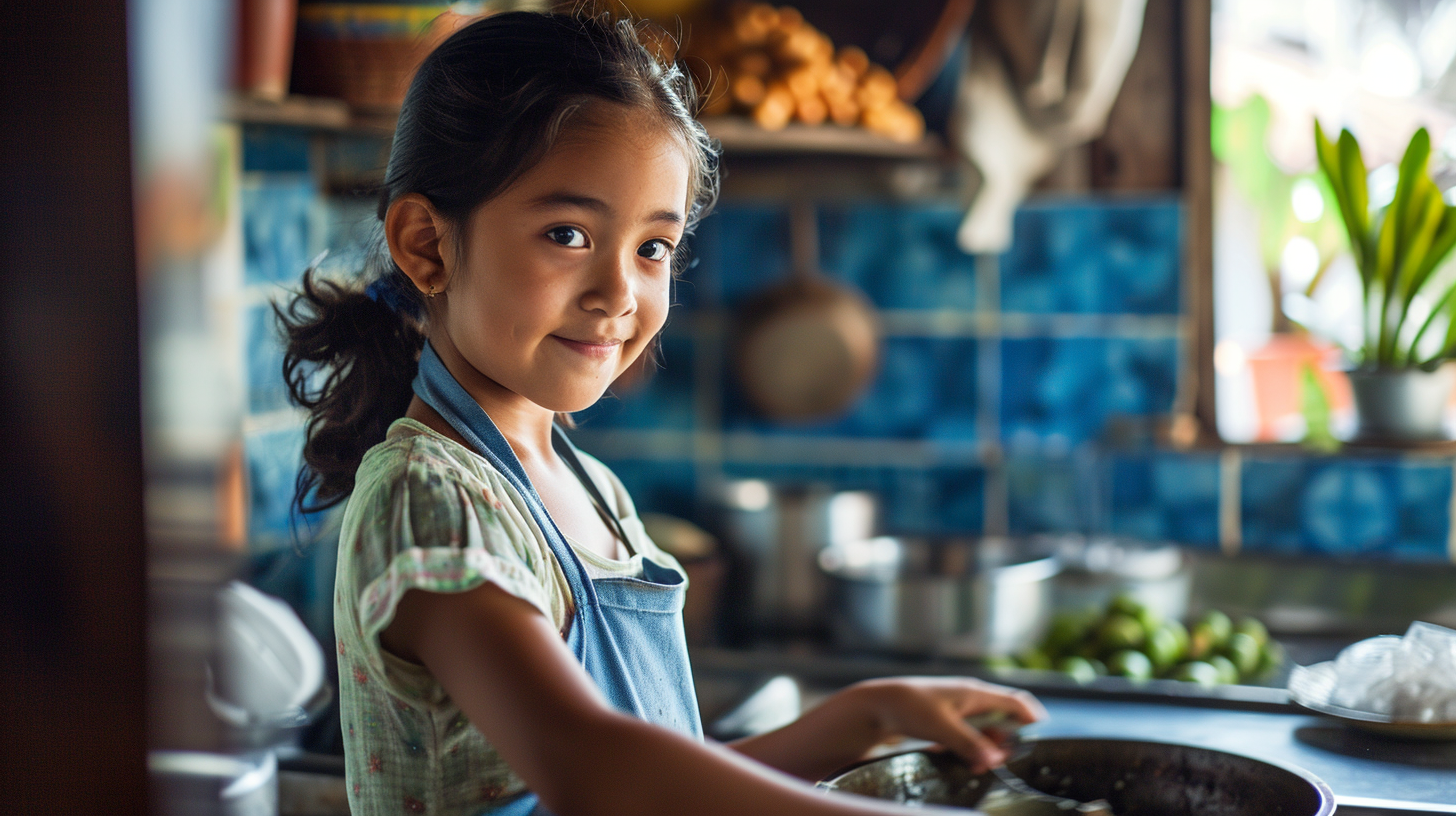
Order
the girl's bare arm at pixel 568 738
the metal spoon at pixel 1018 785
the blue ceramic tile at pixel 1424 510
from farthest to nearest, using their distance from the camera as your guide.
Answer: the blue ceramic tile at pixel 1424 510 → the metal spoon at pixel 1018 785 → the girl's bare arm at pixel 568 738

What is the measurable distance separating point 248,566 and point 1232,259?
169 cm

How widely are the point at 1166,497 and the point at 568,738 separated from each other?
1.79 metres

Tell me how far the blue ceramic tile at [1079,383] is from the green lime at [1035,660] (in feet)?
2.11

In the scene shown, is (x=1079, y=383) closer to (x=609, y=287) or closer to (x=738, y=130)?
(x=738, y=130)

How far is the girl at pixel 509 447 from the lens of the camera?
1.87 ft

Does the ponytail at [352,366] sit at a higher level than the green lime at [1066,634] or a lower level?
higher

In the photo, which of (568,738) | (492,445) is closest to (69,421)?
(492,445)

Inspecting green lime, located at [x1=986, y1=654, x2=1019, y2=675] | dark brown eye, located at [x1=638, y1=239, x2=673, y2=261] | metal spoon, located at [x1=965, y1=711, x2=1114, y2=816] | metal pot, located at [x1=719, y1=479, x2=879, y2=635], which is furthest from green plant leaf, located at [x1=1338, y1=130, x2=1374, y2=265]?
dark brown eye, located at [x1=638, y1=239, x2=673, y2=261]

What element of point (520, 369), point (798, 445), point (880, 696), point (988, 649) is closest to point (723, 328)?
point (798, 445)

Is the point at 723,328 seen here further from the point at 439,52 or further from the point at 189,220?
the point at 439,52

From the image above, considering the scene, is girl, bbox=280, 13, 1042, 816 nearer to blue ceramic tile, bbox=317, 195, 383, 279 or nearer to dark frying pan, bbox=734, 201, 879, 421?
blue ceramic tile, bbox=317, 195, 383, 279

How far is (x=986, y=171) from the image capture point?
1.96m

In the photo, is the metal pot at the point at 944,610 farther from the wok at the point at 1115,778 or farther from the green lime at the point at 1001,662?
the wok at the point at 1115,778

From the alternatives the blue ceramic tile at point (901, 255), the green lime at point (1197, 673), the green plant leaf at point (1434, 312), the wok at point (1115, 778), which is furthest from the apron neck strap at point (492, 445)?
the blue ceramic tile at point (901, 255)
